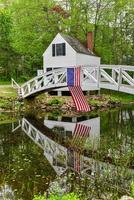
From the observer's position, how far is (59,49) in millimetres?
36531

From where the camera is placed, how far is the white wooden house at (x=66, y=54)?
118 feet

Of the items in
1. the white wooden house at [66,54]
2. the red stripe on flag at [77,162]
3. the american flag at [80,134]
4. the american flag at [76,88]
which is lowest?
the american flag at [80,134]

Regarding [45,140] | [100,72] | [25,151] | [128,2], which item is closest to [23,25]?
[128,2]

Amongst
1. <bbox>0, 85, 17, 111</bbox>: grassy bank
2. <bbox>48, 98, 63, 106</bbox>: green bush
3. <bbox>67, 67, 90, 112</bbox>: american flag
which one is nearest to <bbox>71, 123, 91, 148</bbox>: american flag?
<bbox>67, 67, 90, 112</bbox>: american flag

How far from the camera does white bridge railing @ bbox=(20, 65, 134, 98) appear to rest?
21.5m

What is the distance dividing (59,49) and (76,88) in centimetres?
902

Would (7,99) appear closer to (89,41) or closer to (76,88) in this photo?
(76,88)

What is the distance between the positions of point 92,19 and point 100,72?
21377 mm

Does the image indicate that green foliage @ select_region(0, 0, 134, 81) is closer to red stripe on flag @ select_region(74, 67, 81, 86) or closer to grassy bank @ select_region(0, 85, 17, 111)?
grassy bank @ select_region(0, 85, 17, 111)

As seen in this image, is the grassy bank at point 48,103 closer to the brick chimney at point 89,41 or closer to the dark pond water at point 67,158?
the dark pond water at point 67,158

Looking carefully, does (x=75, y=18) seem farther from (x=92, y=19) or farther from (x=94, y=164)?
(x=94, y=164)

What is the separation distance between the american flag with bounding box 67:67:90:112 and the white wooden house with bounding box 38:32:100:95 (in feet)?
19.4

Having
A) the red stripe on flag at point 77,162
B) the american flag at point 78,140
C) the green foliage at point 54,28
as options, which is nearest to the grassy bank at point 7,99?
the american flag at point 78,140

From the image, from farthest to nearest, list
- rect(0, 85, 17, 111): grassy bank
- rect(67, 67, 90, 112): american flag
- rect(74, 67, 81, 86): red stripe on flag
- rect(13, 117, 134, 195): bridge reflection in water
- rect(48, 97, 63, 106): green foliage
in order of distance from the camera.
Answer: rect(48, 97, 63, 106): green foliage, rect(0, 85, 17, 111): grassy bank, rect(67, 67, 90, 112): american flag, rect(74, 67, 81, 86): red stripe on flag, rect(13, 117, 134, 195): bridge reflection in water
